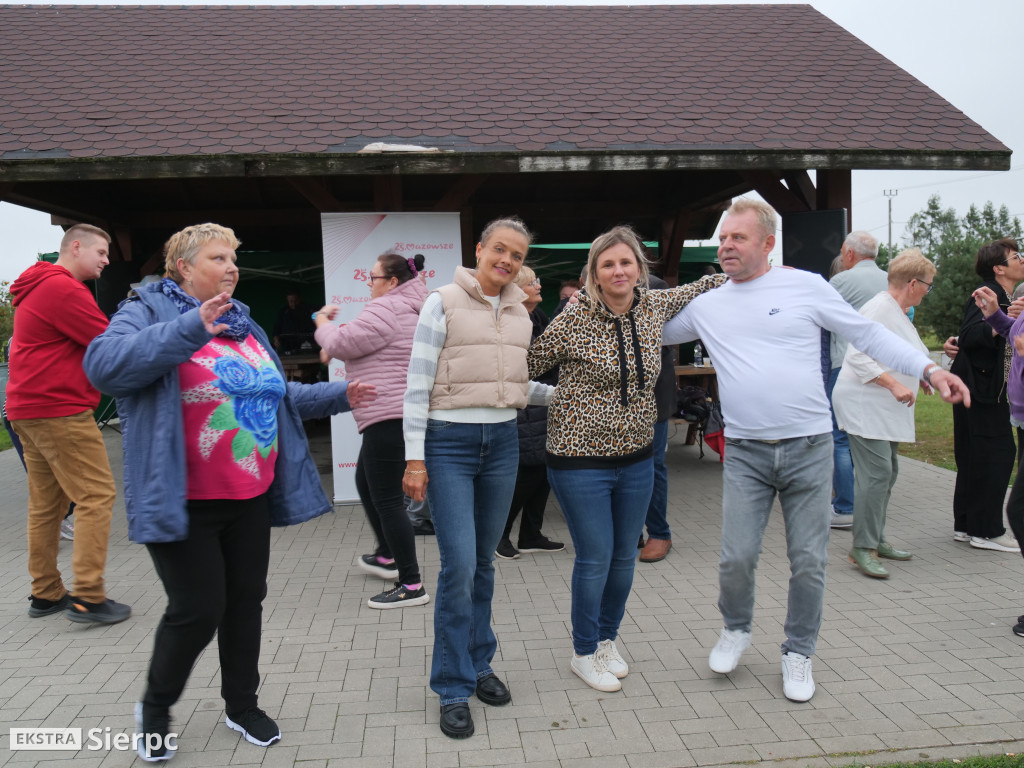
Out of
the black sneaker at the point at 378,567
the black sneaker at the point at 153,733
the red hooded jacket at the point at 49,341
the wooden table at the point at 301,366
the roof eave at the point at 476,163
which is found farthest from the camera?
the wooden table at the point at 301,366

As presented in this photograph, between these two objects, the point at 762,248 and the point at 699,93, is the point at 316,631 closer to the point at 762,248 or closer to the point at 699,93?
the point at 762,248

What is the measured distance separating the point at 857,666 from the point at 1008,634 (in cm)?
95

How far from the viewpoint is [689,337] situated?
3389 mm

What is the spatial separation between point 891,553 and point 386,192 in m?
5.06

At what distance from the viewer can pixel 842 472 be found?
5.64m

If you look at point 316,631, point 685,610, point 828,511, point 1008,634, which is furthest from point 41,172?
point 1008,634

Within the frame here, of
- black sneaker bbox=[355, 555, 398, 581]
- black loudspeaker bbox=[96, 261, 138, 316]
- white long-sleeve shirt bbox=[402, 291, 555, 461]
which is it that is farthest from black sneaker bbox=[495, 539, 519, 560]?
black loudspeaker bbox=[96, 261, 138, 316]

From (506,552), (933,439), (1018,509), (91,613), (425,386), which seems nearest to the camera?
(425,386)

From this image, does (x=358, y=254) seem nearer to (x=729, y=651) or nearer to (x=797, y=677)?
(x=729, y=651)

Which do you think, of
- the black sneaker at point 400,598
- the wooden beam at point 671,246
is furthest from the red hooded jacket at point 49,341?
the wooden beam at point 671,246

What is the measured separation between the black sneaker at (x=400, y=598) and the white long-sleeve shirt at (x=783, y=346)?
2.09m

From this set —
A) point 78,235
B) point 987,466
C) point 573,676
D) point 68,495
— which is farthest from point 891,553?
point 78,235

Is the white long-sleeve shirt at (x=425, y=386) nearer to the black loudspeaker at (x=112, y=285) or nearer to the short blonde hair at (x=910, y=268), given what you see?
the short blonde hair at (x=910, y=268)

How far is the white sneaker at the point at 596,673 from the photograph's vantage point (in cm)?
320
